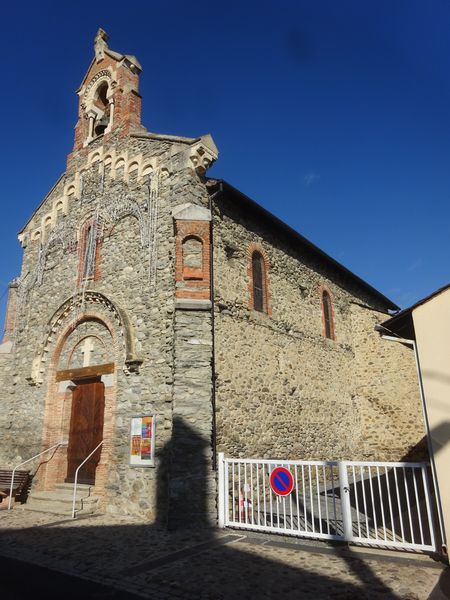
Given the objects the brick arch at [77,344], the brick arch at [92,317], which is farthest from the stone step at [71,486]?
the brick arch at [77,344]

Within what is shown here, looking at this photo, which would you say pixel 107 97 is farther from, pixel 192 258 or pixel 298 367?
pixel 298 367

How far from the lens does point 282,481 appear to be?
729 cm

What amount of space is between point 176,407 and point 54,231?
7832mm

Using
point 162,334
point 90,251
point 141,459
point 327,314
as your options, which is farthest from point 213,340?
point 327,314

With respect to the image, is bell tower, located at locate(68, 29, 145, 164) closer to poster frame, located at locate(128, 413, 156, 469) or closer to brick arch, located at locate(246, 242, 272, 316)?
brick arch, located at locate(246, 242, 272, 316)

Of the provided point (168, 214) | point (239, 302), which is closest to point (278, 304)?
point (239, 302)

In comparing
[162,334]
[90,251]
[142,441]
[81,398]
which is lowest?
[142,441]

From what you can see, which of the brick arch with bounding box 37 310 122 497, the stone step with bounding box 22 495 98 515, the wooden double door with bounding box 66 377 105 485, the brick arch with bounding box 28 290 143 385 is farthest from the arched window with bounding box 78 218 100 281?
the stone step with bounding box 22 495 98 515

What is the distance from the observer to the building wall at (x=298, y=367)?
34.3 ft

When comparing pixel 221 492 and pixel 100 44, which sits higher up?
pixel 100 44

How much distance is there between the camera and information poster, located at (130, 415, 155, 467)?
9.05 m

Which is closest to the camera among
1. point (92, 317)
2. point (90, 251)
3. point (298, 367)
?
point (92, 317)

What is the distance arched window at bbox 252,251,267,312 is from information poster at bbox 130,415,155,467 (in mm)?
4355

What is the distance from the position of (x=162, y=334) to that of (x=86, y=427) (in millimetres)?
3594
